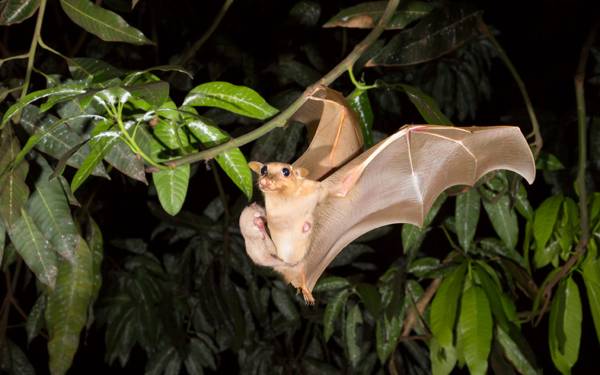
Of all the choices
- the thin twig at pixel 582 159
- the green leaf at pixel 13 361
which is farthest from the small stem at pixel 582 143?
the green leaf at pixel 13 361

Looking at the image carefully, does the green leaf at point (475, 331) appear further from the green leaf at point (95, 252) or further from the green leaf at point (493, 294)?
the green leaf at point (95, 252)

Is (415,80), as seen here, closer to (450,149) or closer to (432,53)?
(432,53)

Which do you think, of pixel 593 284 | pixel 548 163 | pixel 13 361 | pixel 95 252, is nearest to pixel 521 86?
pixel 548 163

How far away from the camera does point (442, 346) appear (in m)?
1.87

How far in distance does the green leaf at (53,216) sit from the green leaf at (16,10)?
26cm

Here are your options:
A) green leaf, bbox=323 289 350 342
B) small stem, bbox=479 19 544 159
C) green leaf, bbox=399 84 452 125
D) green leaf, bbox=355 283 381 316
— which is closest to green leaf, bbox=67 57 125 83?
green leaf, bbox=399 84 452 125

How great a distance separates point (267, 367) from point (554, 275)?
35.7 inches

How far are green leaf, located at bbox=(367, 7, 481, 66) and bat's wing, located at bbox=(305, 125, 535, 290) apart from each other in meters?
0.24

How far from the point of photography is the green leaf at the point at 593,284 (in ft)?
5.86

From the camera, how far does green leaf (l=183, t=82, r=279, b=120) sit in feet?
3.69

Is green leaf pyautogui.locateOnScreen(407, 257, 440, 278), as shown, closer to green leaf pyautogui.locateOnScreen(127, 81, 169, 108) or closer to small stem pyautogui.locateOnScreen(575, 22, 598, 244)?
small stem pyautogui.locateOnScreen(575, 22, 598, 244)

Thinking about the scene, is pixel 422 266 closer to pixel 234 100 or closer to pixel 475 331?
pixel 475 331

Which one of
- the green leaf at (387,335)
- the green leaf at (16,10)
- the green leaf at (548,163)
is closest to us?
the green leaf at (16,10)

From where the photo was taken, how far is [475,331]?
184 centimetres
